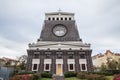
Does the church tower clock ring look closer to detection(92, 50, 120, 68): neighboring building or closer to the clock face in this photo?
the clock face

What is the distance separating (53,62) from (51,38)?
26.9ft

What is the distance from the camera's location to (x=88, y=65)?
46.0 metres

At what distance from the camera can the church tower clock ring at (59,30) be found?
171 ft

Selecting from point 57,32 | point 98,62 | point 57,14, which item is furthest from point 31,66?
point 98,62

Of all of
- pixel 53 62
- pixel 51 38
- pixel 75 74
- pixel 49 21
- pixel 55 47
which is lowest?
pixel 75 74

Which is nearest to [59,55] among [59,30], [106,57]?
[59,30]

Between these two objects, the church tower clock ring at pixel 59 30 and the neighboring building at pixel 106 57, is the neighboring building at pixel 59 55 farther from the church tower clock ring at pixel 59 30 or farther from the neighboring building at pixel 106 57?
the neighboring building at pixel 106 57

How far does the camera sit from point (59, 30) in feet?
173

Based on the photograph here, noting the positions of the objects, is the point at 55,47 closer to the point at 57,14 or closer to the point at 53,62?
the point at 53,62

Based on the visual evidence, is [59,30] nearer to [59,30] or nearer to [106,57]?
[59,30]

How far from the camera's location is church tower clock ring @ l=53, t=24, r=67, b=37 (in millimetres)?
52219

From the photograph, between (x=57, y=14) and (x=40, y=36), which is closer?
(x=40, y=36)

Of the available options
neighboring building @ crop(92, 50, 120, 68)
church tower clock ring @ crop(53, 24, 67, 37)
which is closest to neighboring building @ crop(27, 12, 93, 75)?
church tower clock ring @ crop(53, 24, 67, 37)

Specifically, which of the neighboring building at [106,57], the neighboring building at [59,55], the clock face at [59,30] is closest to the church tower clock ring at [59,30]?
the clock face at [59,30]
